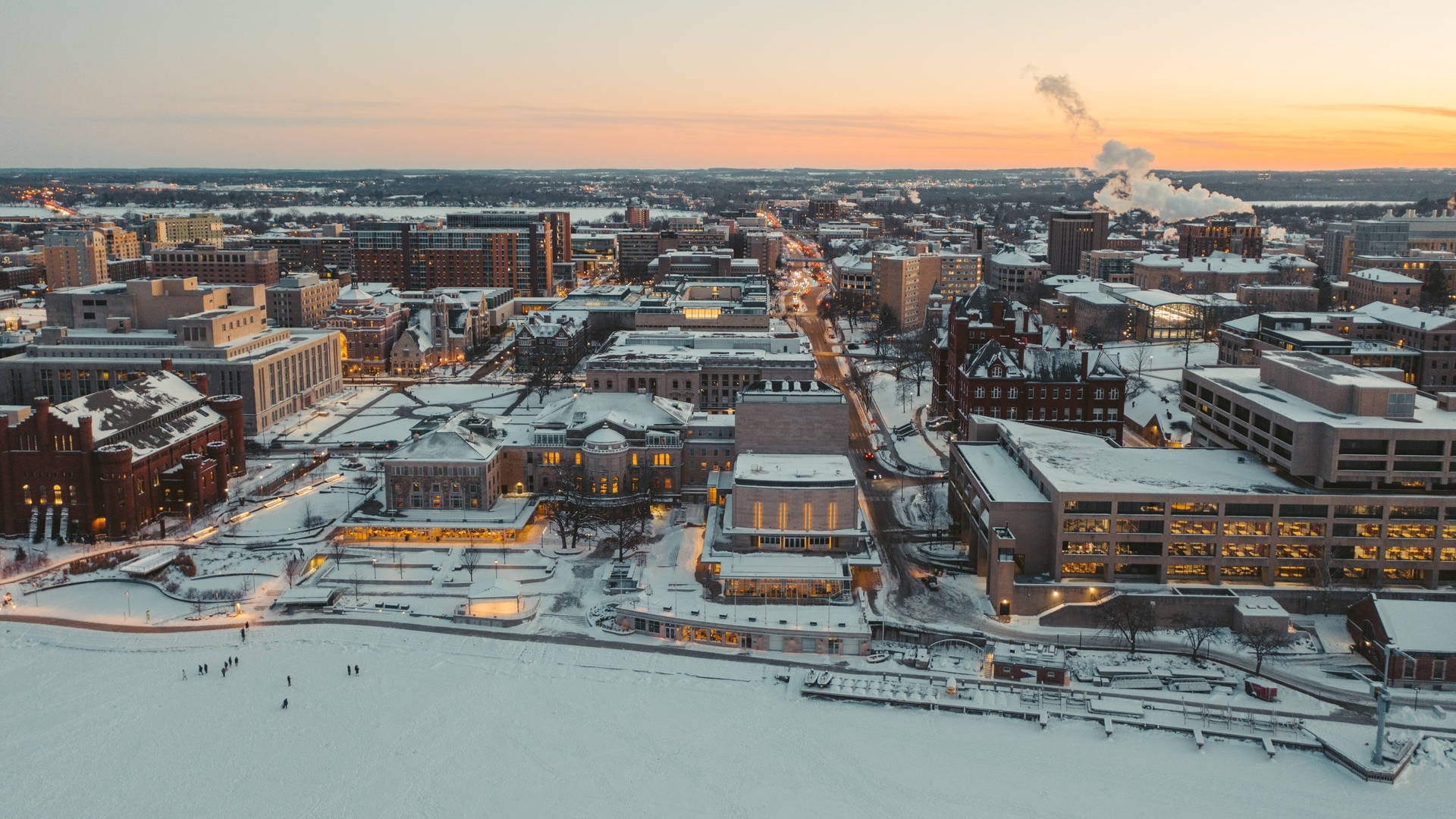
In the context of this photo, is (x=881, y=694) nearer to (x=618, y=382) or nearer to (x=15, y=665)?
(x=15, y=665)

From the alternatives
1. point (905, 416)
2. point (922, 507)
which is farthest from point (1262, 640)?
point (905, 416)

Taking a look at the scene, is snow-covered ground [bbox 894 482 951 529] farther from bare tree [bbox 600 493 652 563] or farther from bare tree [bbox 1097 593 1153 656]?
bare tree [bbox 600 493 652 563]

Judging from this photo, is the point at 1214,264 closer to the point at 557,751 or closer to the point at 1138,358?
the point at 1138,358

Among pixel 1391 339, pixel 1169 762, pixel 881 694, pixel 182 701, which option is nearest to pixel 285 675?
pixel 182 701

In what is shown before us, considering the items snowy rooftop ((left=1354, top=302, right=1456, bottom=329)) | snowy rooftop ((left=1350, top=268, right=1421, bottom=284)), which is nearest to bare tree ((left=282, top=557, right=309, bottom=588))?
snowy rooftop ((left=1354, top=302, right=1456, bottom=329))

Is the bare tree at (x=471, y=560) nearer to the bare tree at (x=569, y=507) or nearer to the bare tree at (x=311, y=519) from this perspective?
the bare tree at (x=569, y=507)

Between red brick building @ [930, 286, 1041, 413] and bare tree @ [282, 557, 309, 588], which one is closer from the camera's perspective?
bare tree @ [282, 557, 309, 588]

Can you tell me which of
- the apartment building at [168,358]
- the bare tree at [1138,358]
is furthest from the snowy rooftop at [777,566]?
the bare tree at [1138,358]
